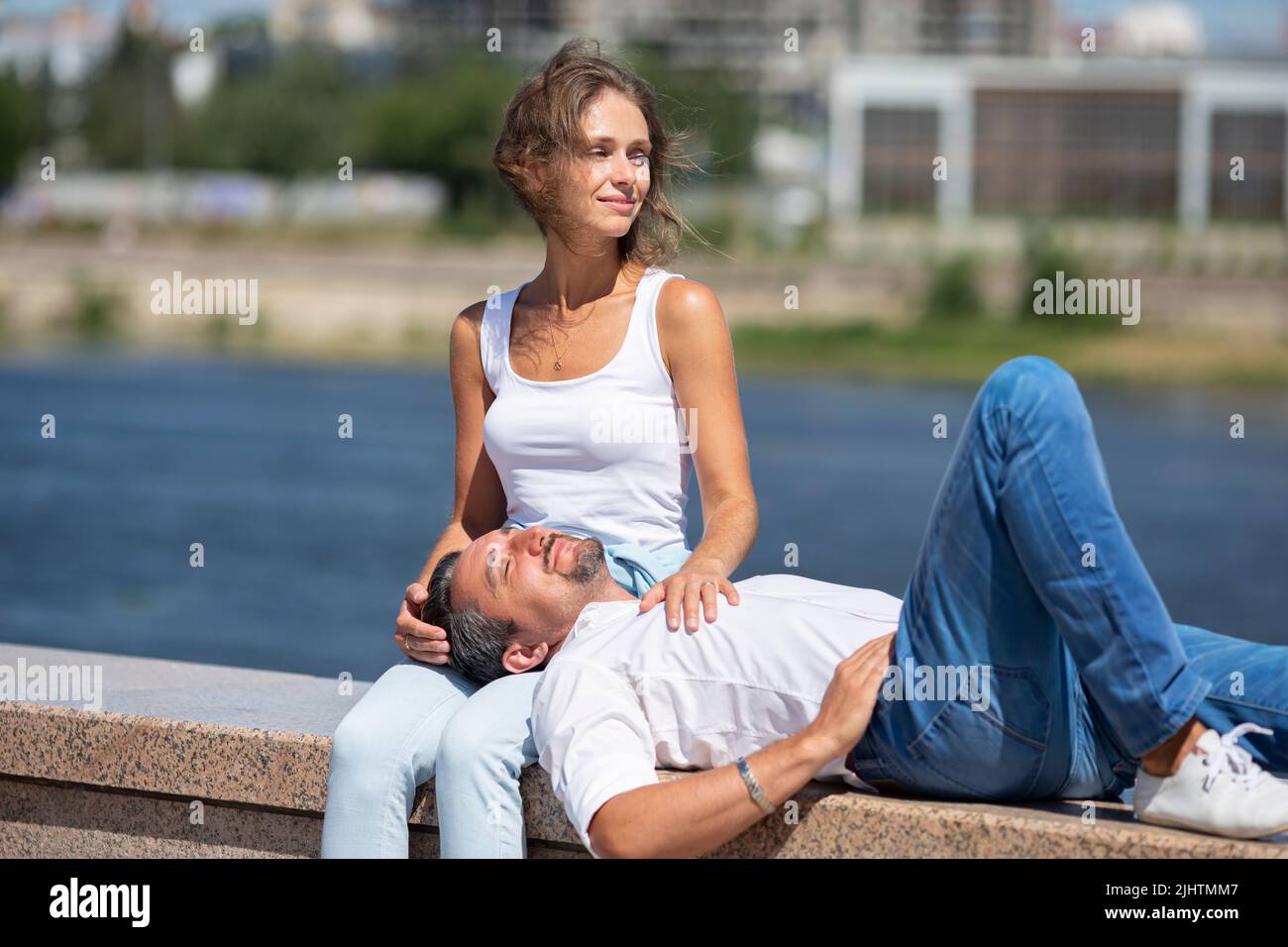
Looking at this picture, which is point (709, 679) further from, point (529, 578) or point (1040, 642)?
point (1040, 642)

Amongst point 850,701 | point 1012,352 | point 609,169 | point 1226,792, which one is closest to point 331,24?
point 1012,352

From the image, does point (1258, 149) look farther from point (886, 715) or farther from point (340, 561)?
point (886, 715)

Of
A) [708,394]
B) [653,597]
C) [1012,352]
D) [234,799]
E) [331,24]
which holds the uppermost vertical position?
[331,24]

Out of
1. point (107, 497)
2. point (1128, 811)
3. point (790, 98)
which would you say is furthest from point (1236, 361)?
point (790, 98)

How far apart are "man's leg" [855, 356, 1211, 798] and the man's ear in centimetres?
76

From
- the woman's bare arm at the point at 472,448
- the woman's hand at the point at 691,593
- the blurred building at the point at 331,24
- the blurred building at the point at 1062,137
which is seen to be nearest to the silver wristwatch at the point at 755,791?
the woman's hand at the point at 691,593

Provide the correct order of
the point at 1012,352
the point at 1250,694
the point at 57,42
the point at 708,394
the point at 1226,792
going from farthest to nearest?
the point at 57,42 < the point at 1012,352 < the point at 708,394 < the point at 1250,694 < the point at 1226,792

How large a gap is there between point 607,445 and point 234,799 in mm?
1091

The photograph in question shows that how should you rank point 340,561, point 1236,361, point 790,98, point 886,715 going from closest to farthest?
1. point 886,715
2. point 340,561
3. point 1236,361
4. point 790,98

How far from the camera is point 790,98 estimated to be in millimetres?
80250

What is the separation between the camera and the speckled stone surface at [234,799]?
119 inches

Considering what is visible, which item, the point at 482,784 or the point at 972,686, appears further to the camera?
the point at 482,784

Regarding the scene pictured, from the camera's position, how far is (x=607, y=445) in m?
3.70

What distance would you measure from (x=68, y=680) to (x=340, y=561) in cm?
1467
